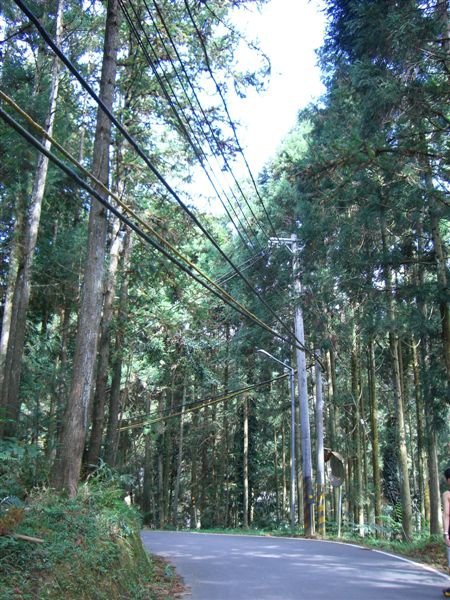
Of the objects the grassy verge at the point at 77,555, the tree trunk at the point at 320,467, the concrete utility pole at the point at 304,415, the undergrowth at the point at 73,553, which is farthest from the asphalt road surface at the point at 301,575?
the tree trunk at the point at 320,467

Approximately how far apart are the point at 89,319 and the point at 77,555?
4.57 m

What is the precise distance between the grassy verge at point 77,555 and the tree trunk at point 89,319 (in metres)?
0.52

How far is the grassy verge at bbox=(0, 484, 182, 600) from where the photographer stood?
5.66 m

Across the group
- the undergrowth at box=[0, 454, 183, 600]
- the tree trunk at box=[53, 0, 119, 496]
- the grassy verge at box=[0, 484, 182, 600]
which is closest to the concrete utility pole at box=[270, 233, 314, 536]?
the tree trunk at box=[53, 0, 119, 496]

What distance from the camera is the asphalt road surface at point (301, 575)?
7676 millimetres

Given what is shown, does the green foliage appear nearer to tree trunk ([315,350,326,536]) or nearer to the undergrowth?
the undergrowth

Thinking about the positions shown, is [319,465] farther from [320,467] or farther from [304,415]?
[304,415]

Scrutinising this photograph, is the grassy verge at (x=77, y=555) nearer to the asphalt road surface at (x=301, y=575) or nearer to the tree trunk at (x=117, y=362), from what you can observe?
the asphalt road surface at (x=301, y=575)

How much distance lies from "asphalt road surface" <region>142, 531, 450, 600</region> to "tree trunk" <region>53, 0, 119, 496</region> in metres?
2.74

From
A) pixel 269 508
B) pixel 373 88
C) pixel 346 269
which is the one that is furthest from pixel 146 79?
pixel 269 508

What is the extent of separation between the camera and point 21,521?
6.38 m

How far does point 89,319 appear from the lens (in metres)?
10.1

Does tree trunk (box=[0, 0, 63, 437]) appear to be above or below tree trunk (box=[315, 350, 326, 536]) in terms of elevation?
above

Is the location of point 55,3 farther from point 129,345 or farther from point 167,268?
point 129,345
